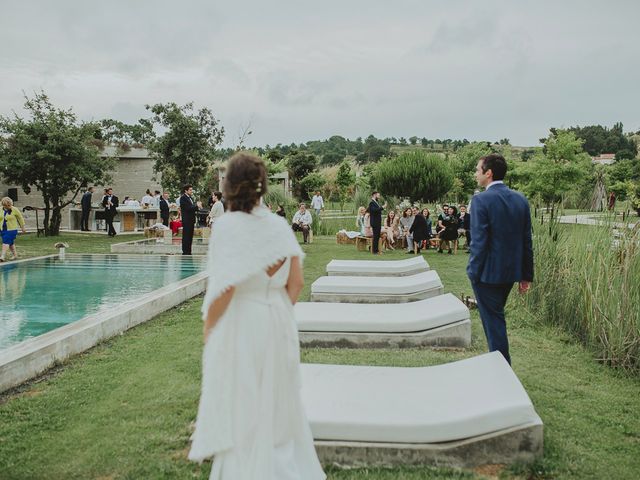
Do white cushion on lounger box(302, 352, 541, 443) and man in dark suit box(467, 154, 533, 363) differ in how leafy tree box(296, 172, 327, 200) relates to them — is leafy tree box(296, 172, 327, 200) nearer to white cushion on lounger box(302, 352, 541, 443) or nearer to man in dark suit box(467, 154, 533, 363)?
man in dark suit box(467, 154, 533, 363)

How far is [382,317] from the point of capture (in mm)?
6543

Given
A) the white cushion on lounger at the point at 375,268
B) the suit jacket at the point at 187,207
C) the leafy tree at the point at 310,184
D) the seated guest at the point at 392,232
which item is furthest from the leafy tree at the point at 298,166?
the white cushion on lounger at the point at 375,268

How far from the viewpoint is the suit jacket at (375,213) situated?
1627 cm

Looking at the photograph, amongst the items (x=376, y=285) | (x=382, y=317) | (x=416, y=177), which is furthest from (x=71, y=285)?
(x=416, y=177)

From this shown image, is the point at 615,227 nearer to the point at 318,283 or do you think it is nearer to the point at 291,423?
the point at 318,283

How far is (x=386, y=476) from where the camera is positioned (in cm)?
331

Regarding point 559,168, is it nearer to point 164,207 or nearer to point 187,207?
point 164,207

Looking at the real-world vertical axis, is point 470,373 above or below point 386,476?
above

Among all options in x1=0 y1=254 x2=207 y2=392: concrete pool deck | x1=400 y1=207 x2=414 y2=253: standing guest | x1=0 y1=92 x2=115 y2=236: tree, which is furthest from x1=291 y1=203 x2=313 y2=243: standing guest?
x1=0 y1=254 x2=207 y2=392: concrete pool deck

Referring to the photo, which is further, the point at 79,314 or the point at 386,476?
the point at 79,314

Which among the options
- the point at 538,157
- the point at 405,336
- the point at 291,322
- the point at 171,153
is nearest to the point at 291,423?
the point at 291,322

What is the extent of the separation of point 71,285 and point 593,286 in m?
8.98

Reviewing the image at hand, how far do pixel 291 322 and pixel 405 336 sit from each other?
372cm

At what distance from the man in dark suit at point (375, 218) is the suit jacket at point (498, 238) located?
449 inches
